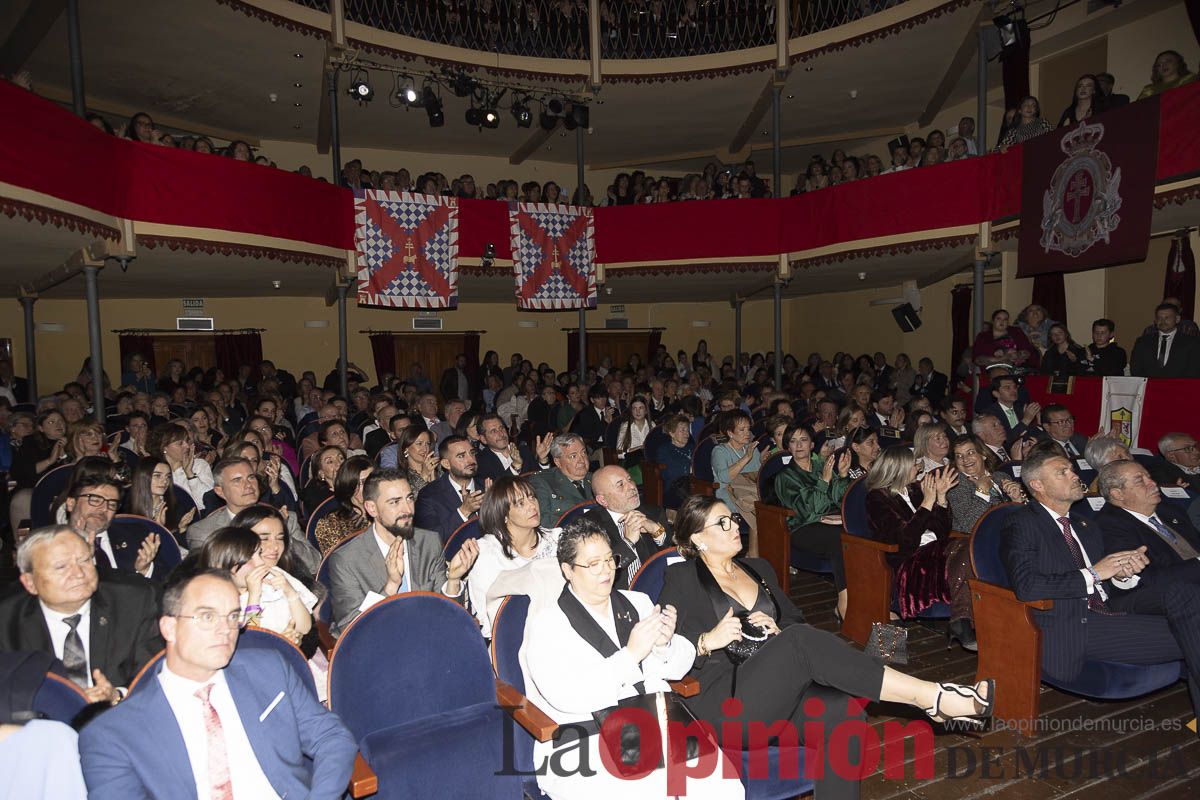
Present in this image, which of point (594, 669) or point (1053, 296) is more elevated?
point (1053, 296)

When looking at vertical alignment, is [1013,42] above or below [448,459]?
above

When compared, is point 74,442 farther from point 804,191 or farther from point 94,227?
point 804,191

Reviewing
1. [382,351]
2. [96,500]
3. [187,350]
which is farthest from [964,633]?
[187,350]

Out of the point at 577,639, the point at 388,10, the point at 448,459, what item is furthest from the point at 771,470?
the point at 388,10

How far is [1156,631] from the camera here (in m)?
2.99

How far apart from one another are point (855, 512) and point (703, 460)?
6.80 feet

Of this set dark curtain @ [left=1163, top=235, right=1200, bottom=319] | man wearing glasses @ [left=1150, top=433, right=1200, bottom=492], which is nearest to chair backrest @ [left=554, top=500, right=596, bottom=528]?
man wearing glasses @ [left=1150, top=433, right=1200, bottom=492]

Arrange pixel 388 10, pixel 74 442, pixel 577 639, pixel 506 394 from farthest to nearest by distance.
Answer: pixel 506 394, pixel 388 10, pixel 74 442, pixel 577 639

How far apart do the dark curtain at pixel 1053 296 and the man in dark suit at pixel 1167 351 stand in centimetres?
323

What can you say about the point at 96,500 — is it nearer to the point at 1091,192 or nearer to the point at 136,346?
the point at 1091,192

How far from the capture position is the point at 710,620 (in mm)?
2646

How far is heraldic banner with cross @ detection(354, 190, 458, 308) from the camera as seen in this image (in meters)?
Result: 9.48

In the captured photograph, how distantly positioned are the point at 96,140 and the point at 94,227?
2.49ft

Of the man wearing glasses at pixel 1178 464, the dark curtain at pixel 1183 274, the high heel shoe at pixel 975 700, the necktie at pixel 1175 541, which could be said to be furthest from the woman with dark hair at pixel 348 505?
the dark curtain at pixel 1183 274
